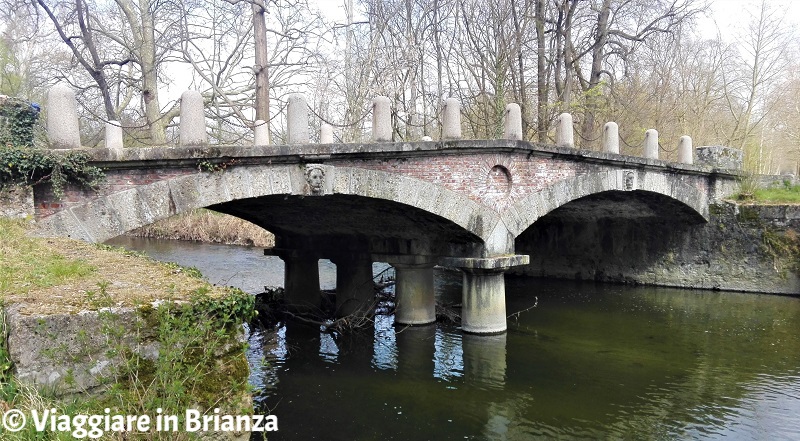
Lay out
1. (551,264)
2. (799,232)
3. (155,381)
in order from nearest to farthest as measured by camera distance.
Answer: (155,381)
(799,232)
(551,264)

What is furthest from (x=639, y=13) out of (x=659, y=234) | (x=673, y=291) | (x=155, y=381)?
(x=155, y=381)

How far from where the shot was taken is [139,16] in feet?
47.5

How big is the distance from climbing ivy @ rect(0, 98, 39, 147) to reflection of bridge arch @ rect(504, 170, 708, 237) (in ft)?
21.5

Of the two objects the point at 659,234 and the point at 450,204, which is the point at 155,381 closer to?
the point at 450,204

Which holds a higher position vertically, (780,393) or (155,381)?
(155,381)

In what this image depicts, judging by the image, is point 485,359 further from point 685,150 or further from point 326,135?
point 685,150

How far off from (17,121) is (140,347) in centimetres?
484

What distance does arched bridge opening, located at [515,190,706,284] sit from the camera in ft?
48.3

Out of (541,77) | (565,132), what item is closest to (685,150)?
(541,77)

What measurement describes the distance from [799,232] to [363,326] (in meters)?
10.3

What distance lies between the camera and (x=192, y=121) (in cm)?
710

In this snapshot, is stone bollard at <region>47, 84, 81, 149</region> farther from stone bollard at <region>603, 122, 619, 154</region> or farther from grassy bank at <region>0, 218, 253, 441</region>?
stone bollard at <region>603, 122, 619, 154</region>

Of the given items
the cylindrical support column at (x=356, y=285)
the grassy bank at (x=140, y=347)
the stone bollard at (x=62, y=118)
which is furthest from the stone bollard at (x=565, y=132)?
the grassy bank at (x=140, y=347)

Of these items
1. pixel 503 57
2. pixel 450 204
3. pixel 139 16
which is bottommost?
pixel 450 204
